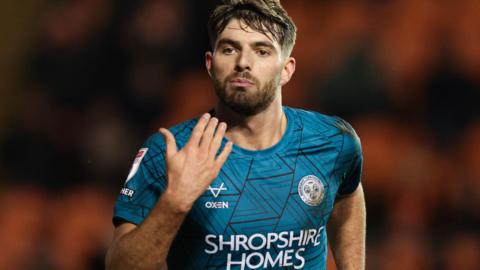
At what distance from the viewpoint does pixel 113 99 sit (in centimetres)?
884

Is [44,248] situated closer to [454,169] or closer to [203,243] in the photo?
[454,169]

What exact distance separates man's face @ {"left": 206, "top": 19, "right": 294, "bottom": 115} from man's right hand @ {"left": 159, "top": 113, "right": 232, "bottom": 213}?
0.30 meters

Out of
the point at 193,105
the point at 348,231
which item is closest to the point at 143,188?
the point at 348,231

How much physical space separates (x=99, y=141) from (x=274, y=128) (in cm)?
468

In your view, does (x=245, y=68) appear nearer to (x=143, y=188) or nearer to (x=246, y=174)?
(x=246, y=174)

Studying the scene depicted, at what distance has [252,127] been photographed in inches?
164

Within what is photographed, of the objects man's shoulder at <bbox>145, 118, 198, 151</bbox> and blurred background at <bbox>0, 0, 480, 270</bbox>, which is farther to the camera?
blurred background at <bbox>0, 0, 480, 270</bbox>

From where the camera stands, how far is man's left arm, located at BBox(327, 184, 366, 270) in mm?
4590

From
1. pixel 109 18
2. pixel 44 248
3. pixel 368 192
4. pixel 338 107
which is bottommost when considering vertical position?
pixel 44 248

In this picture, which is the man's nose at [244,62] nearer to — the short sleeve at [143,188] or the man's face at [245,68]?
the man's face at [245,68]

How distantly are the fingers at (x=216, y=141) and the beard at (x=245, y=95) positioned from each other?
23 cm

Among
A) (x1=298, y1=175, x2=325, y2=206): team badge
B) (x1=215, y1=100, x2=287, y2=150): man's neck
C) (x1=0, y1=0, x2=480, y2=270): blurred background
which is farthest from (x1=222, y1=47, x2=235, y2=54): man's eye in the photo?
(x1=0, y1=0, x2=480, y2=270): blurred background

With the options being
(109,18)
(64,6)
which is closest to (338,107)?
(109,18)

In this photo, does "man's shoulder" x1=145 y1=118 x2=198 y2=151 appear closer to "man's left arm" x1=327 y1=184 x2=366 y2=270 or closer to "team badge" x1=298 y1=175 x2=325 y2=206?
"team badge" x1=298 y1=175 x2=325 y2=206
